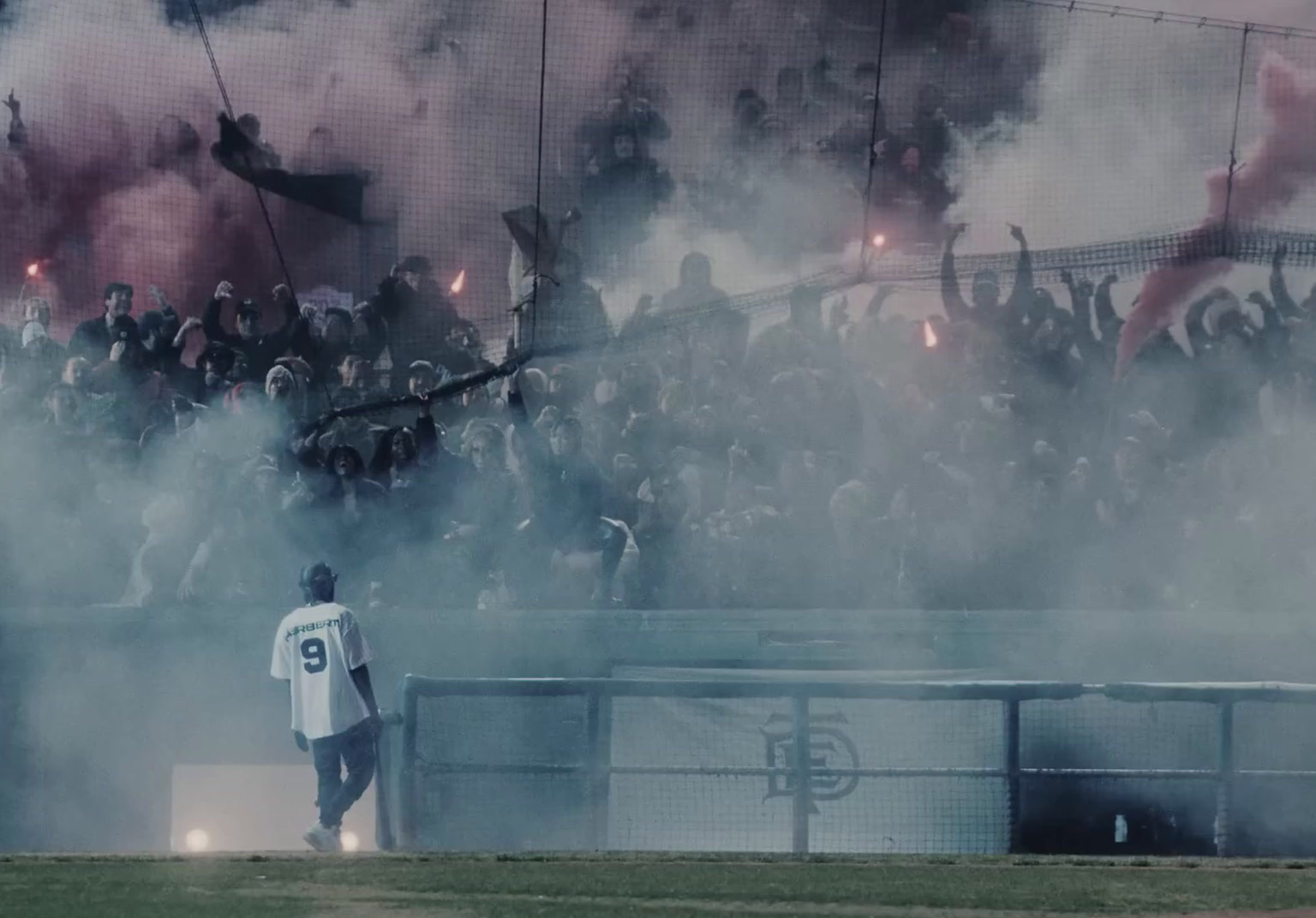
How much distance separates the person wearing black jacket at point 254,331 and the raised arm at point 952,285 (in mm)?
4066

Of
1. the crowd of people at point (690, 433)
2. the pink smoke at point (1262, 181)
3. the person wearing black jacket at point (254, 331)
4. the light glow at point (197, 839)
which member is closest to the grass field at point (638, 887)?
the light glow at point (197, 839)

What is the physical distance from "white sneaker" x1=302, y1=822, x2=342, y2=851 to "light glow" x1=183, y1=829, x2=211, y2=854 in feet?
7.60

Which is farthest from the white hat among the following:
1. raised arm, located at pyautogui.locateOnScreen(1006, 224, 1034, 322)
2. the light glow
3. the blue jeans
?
raised arm, located at pyautogui.locateOnScreen(1006, 224, 1034, 322)

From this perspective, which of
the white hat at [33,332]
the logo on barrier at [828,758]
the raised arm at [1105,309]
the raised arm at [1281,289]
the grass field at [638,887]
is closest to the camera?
the grass field at [638,887]

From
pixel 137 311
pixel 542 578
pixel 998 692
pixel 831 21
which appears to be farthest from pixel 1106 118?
pixel 137 311

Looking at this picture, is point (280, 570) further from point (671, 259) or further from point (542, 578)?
point (671, 259)

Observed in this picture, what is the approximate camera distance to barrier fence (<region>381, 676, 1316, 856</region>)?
5.98 m

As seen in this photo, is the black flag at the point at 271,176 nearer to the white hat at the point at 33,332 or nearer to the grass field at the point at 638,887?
the white hat at the point at 33,332

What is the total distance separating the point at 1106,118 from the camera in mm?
10336

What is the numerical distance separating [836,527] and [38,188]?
18.0ft

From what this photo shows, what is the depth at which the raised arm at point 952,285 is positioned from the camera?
10.1 metres

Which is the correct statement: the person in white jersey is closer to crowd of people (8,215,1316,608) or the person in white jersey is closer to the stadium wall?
the stadium wall

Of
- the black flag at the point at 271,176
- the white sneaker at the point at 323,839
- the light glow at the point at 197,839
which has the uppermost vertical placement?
the black flag at the point at 271,176

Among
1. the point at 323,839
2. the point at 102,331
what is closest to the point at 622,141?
the point at 102,331
